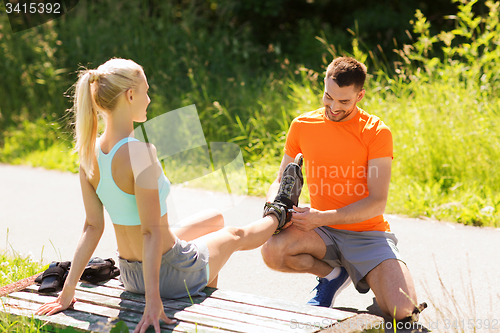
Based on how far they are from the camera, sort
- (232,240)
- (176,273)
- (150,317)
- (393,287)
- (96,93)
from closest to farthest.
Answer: (150,317) < (96,93) < (176,273) < (393,287) < (232,240)

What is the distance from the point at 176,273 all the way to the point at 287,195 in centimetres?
105

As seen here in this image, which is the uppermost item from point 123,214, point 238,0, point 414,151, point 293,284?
point 238,0

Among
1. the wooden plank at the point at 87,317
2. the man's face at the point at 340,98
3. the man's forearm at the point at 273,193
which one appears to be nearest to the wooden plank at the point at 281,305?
the wooden plank at the point at 87,317

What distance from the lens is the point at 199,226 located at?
355 cm

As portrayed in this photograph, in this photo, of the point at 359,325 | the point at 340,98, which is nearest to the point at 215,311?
the point at 359,325

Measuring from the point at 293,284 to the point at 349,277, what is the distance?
0.54 m

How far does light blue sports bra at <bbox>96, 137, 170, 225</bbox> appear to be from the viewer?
106 inches

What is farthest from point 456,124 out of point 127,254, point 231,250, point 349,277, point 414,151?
point 127,254

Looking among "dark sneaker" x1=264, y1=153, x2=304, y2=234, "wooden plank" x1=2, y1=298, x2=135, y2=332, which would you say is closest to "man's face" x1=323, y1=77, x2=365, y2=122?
"dark sneaker" x1=264, y1=153, x2=304, y2=234

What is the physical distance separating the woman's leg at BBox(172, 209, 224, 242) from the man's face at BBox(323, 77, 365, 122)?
1.10m

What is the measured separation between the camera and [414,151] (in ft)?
19.9

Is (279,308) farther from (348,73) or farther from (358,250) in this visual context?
(348,73)

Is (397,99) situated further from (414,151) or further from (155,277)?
(155,277)

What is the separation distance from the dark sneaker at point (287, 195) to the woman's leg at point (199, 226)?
1.19ft
